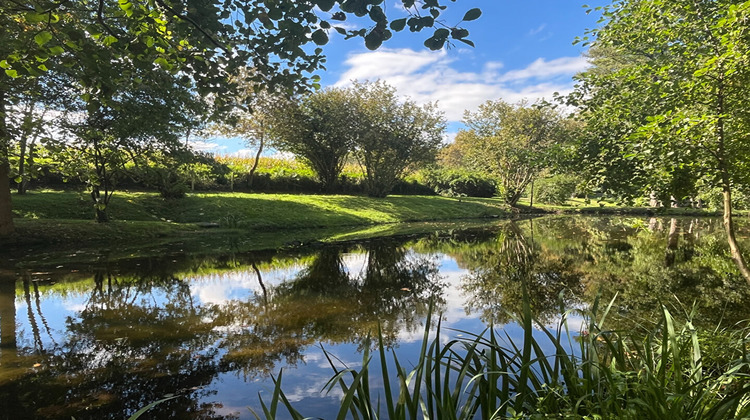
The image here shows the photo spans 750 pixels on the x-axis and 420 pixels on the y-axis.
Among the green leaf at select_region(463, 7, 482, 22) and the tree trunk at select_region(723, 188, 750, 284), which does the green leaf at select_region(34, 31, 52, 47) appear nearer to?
the green leaf at select_region(463, 7, 482, 22)

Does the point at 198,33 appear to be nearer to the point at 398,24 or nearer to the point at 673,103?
the point at 398,24

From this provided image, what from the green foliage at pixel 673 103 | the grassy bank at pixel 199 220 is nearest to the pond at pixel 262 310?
the green foliage at pixel 673 103

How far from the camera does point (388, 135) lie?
2614cm

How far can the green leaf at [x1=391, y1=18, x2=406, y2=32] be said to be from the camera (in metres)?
2.69

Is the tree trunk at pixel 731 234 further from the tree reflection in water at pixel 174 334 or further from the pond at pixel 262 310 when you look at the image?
the tree reflection in water at pixel 174 334

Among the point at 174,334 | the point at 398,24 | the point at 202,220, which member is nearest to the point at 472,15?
the point at 398,24

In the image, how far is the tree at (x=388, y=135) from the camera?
25.7m

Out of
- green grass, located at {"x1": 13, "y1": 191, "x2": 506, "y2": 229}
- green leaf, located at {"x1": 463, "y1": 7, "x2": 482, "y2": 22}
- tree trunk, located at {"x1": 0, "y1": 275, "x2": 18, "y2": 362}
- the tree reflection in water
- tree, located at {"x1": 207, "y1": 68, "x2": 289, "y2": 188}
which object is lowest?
tree trunk, located at {"x1": 0, "y1": 275, "x2": 18, "y2": 362}

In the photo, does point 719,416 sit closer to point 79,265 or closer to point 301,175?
point 79,265

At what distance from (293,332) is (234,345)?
2.31ft

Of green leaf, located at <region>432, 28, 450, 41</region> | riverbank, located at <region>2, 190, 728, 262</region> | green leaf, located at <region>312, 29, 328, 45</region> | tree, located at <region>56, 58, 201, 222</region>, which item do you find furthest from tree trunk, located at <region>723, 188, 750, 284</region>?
tree, located at <region>56, 58, 201, 222</region>

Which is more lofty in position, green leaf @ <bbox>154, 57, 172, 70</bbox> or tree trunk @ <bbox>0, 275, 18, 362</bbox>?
green leaf @ <bbox>154, 57, 172, 70</bbox>

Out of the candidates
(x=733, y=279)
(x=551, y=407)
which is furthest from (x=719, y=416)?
(x=733, y=279)

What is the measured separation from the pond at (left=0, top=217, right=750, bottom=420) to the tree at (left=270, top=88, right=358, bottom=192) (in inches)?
611
